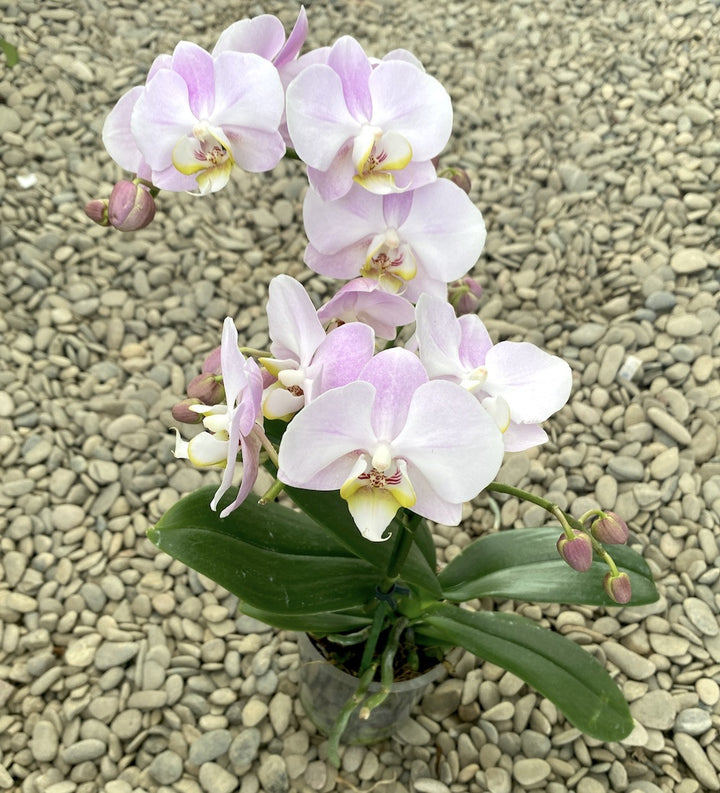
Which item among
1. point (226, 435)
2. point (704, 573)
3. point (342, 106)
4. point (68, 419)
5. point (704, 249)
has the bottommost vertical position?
point (68, 419)

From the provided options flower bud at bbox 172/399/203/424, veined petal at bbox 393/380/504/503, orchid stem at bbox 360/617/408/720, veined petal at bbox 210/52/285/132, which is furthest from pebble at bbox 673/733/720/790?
veined petal at bbox 210/52/285/132

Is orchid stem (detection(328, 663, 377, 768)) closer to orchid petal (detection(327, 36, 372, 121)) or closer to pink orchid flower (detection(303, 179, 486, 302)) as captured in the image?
pink orchid flower (detection(303, 179, 486, 302))

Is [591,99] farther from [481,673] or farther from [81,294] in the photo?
[481,673]

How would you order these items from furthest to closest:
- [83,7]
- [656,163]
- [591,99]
A: [83,7] → [591,99] → [656,163]

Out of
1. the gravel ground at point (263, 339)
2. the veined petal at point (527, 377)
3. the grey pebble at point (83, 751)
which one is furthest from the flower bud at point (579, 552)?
the grey pebble at point (83, 751)

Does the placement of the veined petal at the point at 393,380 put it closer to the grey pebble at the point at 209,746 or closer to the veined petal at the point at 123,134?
the veined petal at the point at 123,134

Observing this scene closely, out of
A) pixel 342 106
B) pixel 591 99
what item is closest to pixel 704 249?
pixel 591 99

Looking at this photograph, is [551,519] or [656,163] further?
[656,163]
